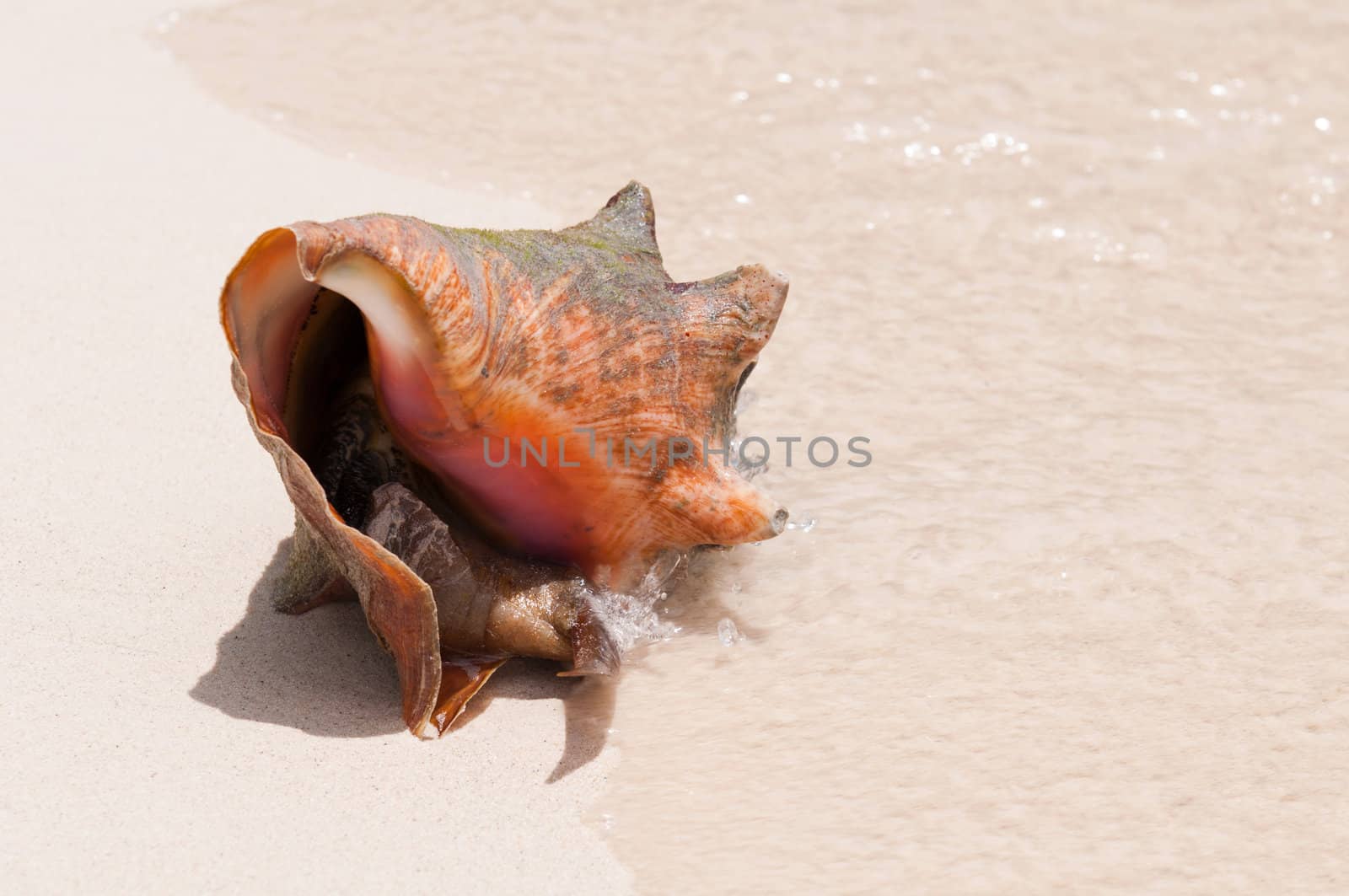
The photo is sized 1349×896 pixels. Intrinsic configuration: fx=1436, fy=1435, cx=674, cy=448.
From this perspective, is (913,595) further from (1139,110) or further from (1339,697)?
(1139,110)

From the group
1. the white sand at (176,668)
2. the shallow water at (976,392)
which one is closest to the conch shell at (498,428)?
the white sand at (176,668)

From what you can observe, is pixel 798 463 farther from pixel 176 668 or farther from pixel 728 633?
pixel 176 668

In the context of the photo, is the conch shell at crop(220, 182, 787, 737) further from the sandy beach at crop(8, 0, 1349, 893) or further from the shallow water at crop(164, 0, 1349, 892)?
the shallow water at crop(164, 0, 1349, 892)

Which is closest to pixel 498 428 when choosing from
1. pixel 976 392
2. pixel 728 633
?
pixel 728 633

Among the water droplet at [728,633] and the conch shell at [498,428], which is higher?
the conch shell at [498,428]

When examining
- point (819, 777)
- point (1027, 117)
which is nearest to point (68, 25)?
point (1027, 117)

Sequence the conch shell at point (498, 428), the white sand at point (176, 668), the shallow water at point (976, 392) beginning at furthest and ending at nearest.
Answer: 1. the conch shell at point (498, 428)
2. the shallow water at point (976, 392)
3. the white sand at point (176, 668)

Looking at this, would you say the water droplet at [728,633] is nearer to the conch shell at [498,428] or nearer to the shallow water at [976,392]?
the shallow water at [976,392]
